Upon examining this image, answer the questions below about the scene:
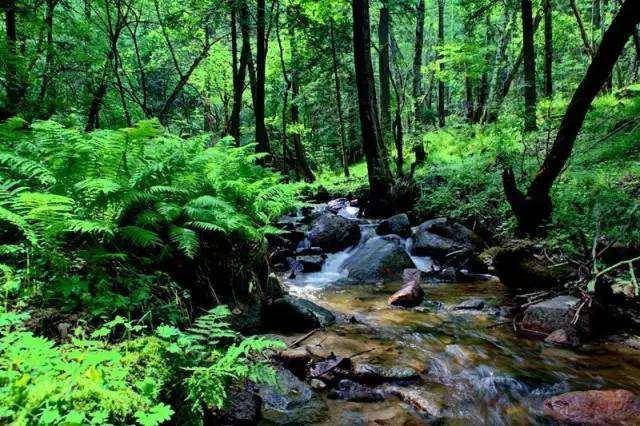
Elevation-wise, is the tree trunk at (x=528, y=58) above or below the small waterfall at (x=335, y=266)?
above

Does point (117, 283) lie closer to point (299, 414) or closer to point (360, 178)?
point (299, 414)

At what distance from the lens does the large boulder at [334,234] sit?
11.7 meters

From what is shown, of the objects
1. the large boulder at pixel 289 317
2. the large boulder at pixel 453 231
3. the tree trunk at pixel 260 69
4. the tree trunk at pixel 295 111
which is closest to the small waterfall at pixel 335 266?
the large boulder at pixel 453 231

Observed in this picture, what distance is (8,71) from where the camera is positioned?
7582mm

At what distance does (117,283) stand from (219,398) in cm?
155

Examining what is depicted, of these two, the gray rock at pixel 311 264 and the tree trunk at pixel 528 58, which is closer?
the gray rock at pixel 311 264

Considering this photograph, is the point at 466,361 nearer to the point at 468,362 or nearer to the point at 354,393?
the point at 468,362

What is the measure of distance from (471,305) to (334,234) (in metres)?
5.14

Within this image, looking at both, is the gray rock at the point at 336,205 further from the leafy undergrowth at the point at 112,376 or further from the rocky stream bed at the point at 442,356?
the leafy undergrowth at the point at 112,376

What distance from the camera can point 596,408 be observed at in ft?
13.7

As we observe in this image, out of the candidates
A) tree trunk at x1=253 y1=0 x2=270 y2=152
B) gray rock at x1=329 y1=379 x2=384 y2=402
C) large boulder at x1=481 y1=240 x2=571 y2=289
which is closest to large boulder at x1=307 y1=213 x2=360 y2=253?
large boulder at x1=481 y1=240 x2=571 y2=289

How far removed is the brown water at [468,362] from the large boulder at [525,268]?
0.80 meters

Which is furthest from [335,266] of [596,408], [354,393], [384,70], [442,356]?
[384,70]

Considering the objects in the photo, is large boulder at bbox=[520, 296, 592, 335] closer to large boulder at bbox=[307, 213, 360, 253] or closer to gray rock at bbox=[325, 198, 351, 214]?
large boulder at bbox=[307, 213, 360, 253]
